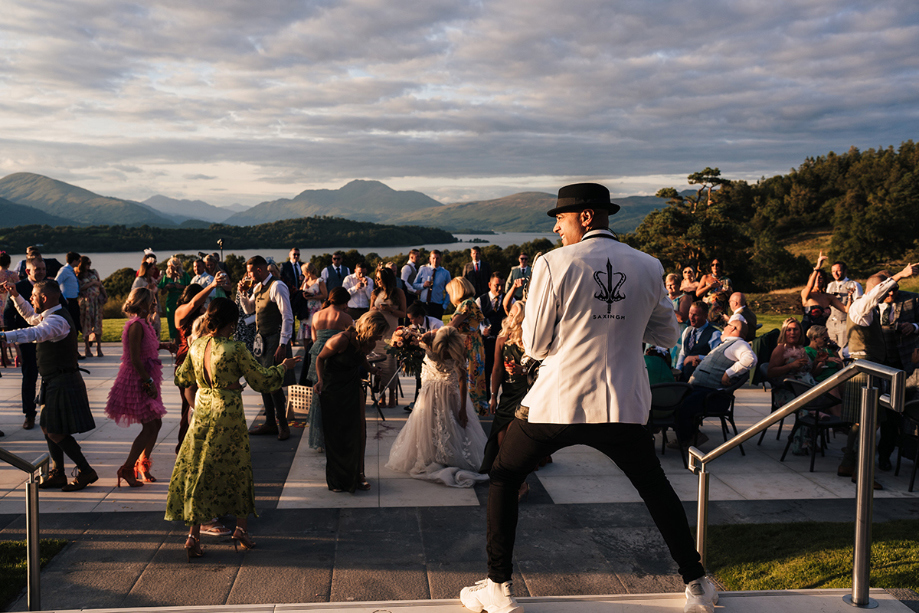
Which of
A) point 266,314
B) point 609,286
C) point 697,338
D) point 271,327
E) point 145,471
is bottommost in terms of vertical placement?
point 145,471

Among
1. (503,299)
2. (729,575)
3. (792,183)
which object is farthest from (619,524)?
(792,183)

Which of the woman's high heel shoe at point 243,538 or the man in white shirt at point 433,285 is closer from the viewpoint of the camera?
the woman's high heel shoe at point 243,538

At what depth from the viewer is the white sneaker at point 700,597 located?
2.66 meters

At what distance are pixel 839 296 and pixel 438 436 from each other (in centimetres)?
819

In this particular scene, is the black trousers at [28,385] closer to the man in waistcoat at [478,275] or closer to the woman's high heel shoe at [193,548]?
the woman's high heel shoe at [193,548]

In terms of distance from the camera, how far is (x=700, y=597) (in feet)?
8.74

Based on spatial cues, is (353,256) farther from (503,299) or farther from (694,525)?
(694,525)

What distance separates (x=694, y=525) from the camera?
4367mm

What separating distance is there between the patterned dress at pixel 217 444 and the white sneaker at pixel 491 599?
1.82 metres

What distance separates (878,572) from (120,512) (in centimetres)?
498

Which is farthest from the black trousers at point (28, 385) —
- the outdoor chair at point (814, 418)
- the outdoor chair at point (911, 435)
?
the outdoor chair at point (911, 435)

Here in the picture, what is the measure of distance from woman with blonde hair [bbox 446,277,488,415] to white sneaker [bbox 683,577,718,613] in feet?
12.5

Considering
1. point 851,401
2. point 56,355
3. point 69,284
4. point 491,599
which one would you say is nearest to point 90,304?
point 69,284

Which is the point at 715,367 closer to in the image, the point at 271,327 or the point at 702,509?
the point at 702,509
